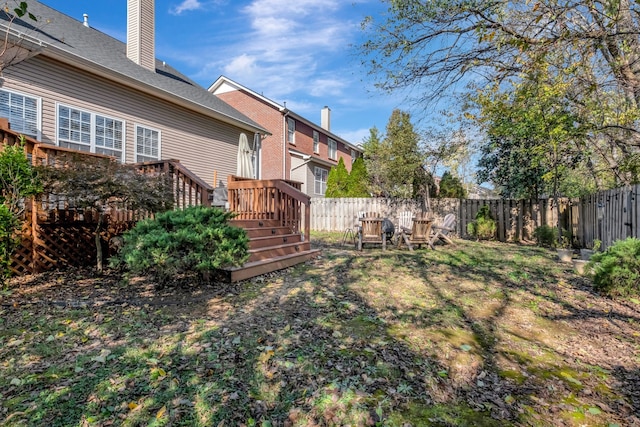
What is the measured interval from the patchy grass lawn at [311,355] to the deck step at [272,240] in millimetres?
1187

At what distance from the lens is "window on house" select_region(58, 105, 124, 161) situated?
7.83m

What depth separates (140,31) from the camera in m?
10.9

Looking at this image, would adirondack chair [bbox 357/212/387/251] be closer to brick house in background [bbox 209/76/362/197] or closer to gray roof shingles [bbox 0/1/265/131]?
gray roof shingles [bbox 0/1/265/131]

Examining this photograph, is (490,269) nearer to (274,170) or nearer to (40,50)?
(40,50)

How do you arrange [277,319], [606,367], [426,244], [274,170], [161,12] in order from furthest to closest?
[274,170]
[161,12]
[426,244]
[277,319]
[606,367]

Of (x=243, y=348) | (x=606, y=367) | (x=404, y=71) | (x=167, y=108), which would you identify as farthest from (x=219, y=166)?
(x=606, y=367)

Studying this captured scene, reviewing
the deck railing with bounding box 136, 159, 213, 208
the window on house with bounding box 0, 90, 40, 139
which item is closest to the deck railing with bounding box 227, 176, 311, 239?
the deck railing with bounding box 136, 159, 213, 208

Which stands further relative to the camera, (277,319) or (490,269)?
(490,269)

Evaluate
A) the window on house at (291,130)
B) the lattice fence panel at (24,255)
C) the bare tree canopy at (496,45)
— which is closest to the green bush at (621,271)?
the bare tree canopy at (496,45)

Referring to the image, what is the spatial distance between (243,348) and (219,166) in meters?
10.2

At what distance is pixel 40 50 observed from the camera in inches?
269

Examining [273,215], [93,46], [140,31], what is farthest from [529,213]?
[93,46]

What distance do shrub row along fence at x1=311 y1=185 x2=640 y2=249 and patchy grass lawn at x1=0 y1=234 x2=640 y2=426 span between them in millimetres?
3295

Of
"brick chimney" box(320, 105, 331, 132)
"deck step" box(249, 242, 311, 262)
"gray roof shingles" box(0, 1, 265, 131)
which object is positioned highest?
"brick chimney" box(320, 105, 331, 132)
